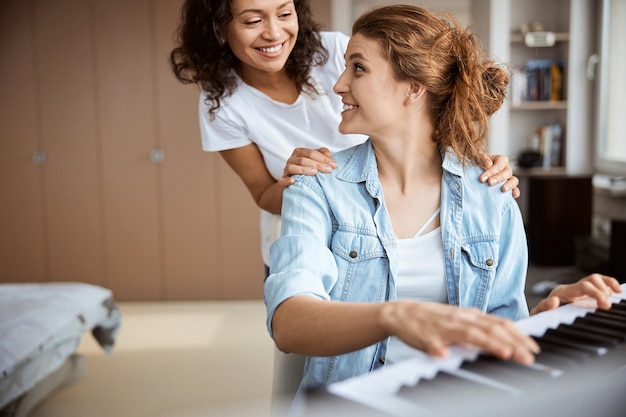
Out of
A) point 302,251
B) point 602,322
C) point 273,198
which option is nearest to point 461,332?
point 602,322

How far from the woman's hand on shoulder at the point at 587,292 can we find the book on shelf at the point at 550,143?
12.2 ft

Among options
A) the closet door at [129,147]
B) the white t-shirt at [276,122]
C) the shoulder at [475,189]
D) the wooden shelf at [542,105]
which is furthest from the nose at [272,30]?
the wooden shelf at [542,105]

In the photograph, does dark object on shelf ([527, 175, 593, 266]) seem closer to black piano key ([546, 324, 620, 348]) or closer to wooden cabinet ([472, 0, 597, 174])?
wooden cabinet ([472, 0, 597, 174])

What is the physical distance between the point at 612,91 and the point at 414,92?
3.52m

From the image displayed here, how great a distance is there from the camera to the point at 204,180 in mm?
4426

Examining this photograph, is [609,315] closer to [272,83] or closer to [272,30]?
[272,30]

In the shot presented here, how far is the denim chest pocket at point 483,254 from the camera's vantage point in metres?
1.27

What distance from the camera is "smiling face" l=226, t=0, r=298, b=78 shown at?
5.20 ft

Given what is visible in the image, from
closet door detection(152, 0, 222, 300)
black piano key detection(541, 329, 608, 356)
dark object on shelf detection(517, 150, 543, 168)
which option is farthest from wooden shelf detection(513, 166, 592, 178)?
black piano key detection(541, 329, 608, 356)

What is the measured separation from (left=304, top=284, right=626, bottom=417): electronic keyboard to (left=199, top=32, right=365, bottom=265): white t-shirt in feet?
3.54

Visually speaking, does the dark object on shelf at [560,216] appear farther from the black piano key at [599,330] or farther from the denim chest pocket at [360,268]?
the black piano key at [599,330]

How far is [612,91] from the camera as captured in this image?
435 centimetres

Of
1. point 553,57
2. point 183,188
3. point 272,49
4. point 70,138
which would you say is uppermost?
point 553,57

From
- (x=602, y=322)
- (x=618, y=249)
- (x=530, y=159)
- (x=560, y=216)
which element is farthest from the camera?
(x=530, y=159)
